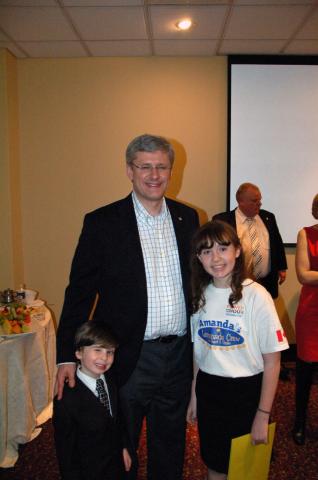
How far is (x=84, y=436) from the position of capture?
125 cm

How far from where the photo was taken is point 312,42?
3.16 metres

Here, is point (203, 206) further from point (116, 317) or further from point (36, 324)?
point (116, 317)

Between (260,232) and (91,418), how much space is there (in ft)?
6.87

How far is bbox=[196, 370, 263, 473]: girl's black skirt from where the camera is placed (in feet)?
4.33

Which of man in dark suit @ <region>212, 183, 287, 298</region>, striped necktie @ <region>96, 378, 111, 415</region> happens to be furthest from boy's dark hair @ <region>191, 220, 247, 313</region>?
man in dark suit @ <region>212, 183, 287, 298</region>

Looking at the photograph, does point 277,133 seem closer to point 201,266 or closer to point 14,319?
point 201,266

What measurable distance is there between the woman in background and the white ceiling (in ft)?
4.97

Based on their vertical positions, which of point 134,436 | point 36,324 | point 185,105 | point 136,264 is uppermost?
point 185,105

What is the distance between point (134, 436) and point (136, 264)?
738 mm

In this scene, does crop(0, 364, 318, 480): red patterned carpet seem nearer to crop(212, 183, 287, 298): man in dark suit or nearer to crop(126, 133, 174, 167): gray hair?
crop(212, 183, 287, 298): man in dark suit

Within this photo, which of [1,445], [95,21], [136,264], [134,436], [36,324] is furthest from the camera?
[95,21]

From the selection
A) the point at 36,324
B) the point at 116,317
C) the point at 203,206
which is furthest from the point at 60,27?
the point at 116,317

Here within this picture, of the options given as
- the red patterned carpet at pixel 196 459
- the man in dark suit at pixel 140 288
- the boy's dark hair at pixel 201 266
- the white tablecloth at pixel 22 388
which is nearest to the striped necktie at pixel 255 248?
the red patterned carpet at pixel 196 459

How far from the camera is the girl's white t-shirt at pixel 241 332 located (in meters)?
1.28
